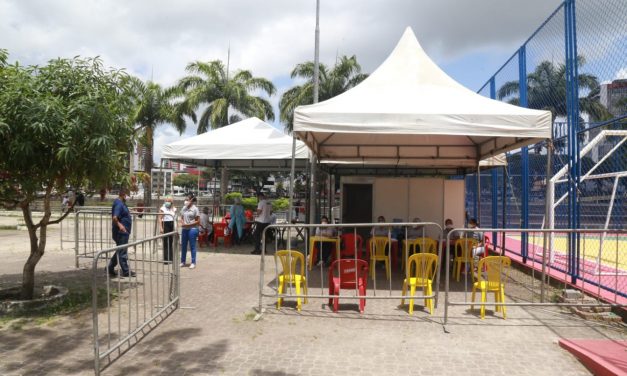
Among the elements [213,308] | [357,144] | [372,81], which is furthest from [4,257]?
[372,81]

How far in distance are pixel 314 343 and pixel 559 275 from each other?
5.15 metres

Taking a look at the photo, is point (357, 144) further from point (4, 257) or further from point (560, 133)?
point (4, 257)

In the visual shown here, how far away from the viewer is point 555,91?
8.55 m

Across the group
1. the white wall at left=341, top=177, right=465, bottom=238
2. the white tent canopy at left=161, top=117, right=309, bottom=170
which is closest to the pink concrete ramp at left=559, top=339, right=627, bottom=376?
the white wall at left=341, top=177, right=465, bottom=238

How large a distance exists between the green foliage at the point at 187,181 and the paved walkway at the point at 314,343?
384 ft

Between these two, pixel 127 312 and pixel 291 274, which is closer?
pixel 127 312

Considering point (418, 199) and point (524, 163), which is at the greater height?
point (524, 163)

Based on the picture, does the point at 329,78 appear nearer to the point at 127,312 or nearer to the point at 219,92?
the point at 219,92

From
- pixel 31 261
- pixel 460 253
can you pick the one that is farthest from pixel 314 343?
pixel 460 253

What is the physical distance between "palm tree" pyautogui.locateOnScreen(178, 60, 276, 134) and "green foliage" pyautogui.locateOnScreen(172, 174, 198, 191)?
91.4 metres

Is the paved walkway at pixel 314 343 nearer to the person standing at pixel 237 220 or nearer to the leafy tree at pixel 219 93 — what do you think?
the person standing at pixel 237 220

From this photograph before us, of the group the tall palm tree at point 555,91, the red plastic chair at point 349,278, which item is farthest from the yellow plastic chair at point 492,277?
the tall palm tree at point 555,91

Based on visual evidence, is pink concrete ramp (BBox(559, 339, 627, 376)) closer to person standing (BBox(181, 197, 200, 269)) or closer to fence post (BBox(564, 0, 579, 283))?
fence post (BBox(564, 0, 579, 283))

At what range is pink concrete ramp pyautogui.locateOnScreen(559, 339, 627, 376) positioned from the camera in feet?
14.5
